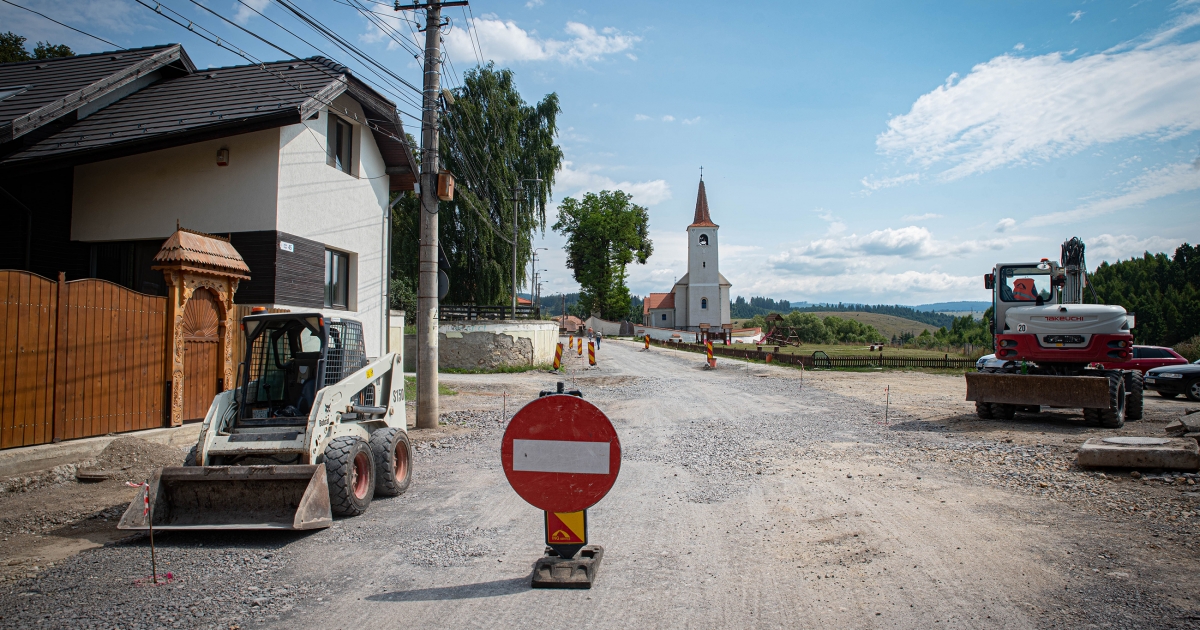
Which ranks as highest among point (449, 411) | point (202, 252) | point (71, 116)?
point (71, 116)

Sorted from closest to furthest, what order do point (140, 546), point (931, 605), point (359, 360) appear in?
1. point (931, 605)
2. point (140, 546)
3. point (359, 360)

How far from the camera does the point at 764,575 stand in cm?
482

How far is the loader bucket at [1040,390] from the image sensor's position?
11.9m

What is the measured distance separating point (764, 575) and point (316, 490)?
3.76 meters

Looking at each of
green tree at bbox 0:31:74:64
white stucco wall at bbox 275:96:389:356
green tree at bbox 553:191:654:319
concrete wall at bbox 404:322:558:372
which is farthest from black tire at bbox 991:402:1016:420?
green tree at bbox 553:191:654:319

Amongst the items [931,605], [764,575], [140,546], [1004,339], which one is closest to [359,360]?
[140,546]

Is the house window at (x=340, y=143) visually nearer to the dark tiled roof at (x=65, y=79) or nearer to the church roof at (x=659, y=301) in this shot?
the dark tiled roof at (x=65, y=79)

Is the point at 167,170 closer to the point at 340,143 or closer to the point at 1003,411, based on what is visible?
the point at 340,143

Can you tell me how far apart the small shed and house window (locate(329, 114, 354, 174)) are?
17.6 feet

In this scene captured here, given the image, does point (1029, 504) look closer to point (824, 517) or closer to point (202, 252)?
point (824, 517)

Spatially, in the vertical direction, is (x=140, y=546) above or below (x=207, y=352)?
below

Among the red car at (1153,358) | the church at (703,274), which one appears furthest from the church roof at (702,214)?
the red car at (1153,358)

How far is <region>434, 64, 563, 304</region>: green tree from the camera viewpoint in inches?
1308

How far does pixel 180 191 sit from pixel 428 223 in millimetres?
5382
